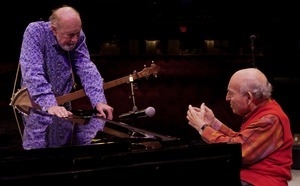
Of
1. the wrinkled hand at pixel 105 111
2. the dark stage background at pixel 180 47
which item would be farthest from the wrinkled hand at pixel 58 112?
the dark stage background at pixel 180 47

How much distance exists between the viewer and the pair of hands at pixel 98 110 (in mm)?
2699

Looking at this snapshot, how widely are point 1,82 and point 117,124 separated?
4.84m

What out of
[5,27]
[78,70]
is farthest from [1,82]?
[78,70]

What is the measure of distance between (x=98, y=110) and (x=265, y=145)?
1.14m

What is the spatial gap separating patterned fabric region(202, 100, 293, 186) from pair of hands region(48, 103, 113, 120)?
789 millimetres

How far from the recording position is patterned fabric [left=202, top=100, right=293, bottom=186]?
2.19 meters

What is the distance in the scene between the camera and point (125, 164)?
1.58 m

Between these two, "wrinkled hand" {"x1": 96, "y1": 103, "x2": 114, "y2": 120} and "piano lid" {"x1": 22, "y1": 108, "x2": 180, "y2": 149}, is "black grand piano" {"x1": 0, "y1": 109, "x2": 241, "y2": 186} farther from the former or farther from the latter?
"wrinkled hand" {"x1": 96, "y1": 103, "x2": 114, "y2": 120}

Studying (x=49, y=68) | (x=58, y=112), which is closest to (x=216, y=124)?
(x=58, y=112)

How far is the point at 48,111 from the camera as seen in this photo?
277 centimetres

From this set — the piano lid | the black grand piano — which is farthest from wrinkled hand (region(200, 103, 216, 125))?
the black grand piano

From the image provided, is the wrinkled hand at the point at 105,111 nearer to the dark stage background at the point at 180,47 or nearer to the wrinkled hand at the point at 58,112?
the wrinkled hand at the point at 58,112

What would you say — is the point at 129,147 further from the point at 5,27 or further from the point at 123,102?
the point at 5,27

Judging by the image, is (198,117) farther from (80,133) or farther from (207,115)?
(80,133)
